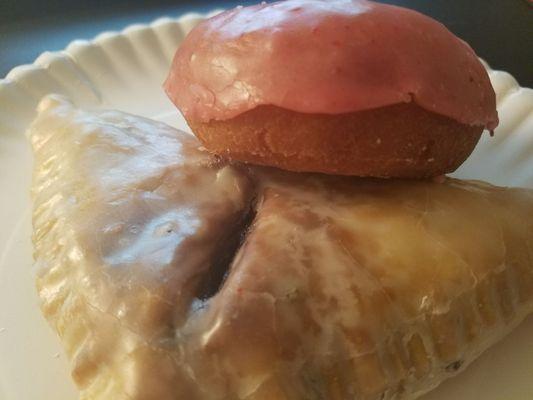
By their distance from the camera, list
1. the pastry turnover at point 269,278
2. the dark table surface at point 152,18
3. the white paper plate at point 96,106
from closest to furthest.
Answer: the pastry turnover at point 269,278 < the white paper plate at point 96,106 < the dark table surface at point 152,18

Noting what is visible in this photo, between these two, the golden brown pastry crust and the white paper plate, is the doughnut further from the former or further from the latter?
the white paper plate

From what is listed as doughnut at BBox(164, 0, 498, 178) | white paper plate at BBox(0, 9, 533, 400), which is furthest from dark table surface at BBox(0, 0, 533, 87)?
doughnut at BBox(164, 0, 498, 178)

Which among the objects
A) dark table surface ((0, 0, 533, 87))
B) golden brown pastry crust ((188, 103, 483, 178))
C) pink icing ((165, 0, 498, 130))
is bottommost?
dark table surface ((0, 0, 533, 87))

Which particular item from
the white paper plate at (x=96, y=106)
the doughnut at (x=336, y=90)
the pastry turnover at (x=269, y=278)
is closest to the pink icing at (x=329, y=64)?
the doughnut at (x=336, y=90)

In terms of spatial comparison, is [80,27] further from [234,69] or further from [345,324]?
[345,324]

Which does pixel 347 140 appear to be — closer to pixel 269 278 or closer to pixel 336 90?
pixel 336 90

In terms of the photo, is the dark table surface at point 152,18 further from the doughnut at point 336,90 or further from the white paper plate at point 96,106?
the doughnut at point 336,90
